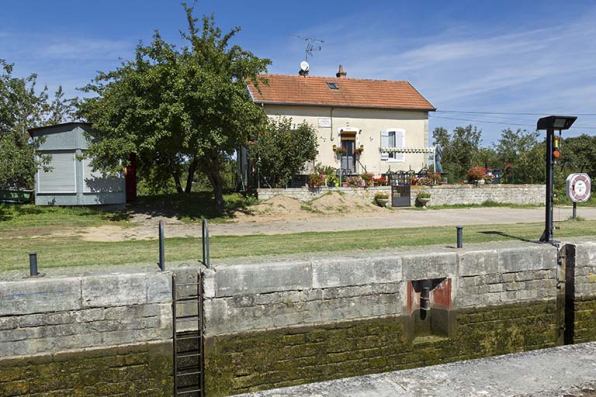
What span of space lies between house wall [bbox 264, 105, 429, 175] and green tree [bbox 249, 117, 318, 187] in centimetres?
311

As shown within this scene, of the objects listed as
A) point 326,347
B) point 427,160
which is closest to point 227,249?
point 326,347

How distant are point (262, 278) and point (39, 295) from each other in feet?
9.88

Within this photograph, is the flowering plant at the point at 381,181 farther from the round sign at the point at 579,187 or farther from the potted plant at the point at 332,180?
the round sign at the point at 579,187

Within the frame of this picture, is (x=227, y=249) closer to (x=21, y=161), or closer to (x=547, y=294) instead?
(x=547, y=294)

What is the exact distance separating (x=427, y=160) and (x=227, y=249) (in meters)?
19.3

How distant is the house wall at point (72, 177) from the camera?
15914 mm

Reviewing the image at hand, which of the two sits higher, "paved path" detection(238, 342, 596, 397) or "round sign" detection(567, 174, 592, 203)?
"round sign" detection(567, 174, 592, 203)

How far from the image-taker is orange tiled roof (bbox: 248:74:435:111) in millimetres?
23375

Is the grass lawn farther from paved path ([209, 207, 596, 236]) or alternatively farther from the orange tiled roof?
the orange tiled roof

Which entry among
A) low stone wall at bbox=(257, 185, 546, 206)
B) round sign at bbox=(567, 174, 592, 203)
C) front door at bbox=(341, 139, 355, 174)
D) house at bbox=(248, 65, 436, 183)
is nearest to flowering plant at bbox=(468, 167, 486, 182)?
low stone wall at bbox=(257, 185, 546, 206)

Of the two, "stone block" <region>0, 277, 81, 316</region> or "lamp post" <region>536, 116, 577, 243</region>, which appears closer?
"stone block" <region>0, 277, 81, 316</region>

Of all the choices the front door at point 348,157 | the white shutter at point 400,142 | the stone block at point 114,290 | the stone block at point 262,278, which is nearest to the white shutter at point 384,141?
the white shutter at point 400,142

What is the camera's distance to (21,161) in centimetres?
1366

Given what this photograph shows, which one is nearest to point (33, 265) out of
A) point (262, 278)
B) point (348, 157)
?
point (262, 278)
